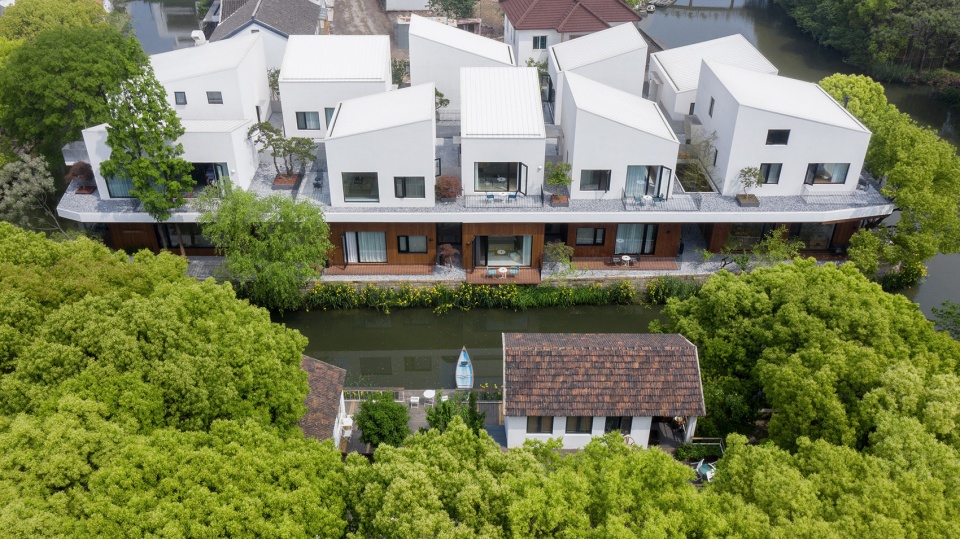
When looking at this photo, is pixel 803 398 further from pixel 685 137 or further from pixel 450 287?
pixel 685 137

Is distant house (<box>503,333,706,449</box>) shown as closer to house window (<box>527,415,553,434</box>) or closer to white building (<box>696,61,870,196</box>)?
house window (<box>527,415,553,434</box>)

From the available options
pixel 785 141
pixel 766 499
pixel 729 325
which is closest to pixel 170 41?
pixel 785 141

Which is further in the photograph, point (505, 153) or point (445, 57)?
point (445, 57)

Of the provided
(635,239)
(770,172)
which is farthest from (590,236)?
(770,172)

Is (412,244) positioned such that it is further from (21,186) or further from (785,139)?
(21,186)

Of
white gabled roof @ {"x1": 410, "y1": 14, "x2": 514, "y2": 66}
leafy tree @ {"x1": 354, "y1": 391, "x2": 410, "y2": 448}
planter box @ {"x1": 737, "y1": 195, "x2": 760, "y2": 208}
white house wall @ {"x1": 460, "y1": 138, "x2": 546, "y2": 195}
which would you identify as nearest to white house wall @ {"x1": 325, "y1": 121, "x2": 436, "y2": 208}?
white house wall @ {"x1": 460, "y1": 138, "x2": 546, "y2": 195}

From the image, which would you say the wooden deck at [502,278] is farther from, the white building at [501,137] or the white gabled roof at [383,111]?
the white gabled roof at [383,111]
